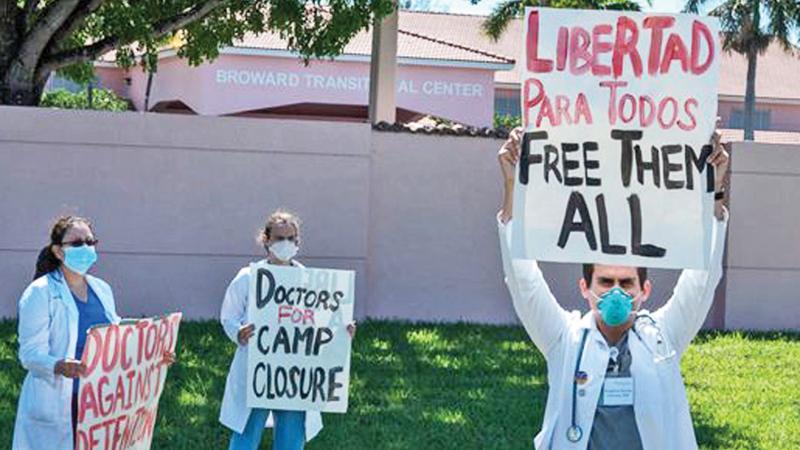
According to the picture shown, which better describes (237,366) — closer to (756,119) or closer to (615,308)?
(615,308)

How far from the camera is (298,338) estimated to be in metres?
8.14

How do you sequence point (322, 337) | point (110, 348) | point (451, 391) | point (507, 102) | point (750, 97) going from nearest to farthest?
point (110, 348) < point (322, 337) < point (451, 391) < point (507, 102) < point (750, 97)

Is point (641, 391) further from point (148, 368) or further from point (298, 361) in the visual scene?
point (298, 361)

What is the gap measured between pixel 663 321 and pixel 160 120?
1036 cm

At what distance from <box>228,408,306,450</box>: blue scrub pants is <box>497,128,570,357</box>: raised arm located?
319cm

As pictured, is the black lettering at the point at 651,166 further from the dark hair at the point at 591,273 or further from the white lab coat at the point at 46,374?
the white lab coat at the point at 46,374

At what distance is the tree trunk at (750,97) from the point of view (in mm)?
45697

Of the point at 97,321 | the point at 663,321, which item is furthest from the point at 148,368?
the point at 663,321

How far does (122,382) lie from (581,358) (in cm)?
264

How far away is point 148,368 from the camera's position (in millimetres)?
6910

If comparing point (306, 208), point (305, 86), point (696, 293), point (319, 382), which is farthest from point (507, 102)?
point (696, 293)

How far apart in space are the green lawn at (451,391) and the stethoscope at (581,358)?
4.63m

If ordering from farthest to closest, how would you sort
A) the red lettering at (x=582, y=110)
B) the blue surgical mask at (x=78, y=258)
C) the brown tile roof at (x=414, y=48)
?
the brown tile roof at (x=414, y=48) < the blue surgical mask at (x=78, y=258) < the red lettering at (x=582, y=110)

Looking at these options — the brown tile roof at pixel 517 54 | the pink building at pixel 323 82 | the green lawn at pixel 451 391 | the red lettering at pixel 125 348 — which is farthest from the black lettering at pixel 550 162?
the brown tile roof at pixel 517 54
